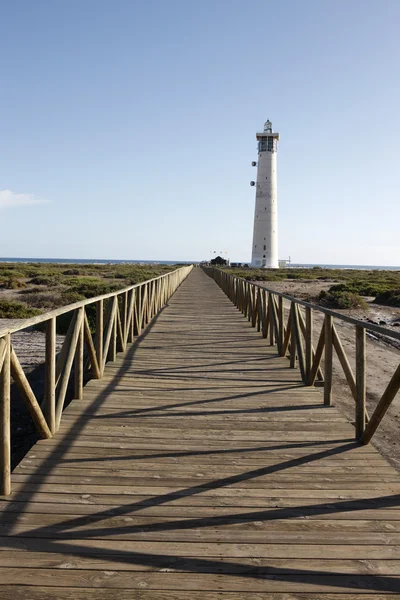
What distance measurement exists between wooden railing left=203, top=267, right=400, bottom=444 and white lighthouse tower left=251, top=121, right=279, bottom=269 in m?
41.1

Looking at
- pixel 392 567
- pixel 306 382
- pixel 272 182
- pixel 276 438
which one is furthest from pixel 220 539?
pixel 272 182

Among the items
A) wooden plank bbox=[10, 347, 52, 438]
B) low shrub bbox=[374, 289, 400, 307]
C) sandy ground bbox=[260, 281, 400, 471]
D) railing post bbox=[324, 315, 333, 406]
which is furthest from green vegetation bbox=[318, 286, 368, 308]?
wooden plank bbox=[10, 347, 52, 438]

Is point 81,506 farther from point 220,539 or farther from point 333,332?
point 333,332

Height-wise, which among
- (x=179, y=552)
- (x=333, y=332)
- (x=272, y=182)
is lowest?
(x=179, y=552)

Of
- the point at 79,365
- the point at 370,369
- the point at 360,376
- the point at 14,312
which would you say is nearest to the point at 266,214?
the point at 14,312

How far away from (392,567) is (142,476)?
63.8 inches

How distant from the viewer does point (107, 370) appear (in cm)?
661

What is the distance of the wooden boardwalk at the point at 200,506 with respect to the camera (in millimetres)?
2316

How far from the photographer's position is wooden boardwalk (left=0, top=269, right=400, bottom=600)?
2.32m

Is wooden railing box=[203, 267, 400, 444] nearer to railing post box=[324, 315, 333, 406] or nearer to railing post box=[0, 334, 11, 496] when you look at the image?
railing post box=[324, 315, 333, 406]

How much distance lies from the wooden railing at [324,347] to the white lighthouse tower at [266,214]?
4112cm

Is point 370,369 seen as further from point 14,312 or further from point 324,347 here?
point 14,312

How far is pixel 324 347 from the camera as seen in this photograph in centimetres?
621

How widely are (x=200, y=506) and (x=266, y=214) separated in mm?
50810
